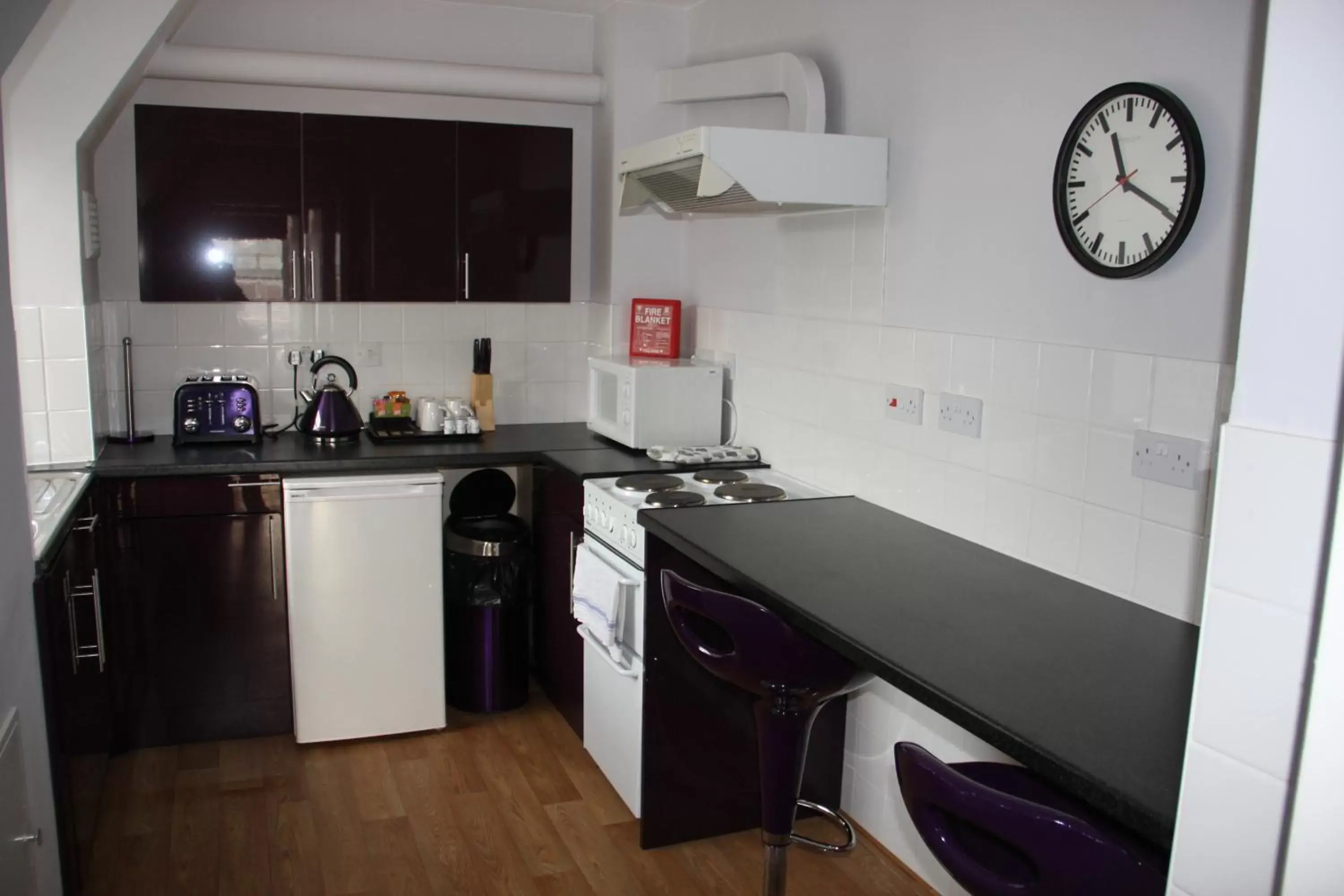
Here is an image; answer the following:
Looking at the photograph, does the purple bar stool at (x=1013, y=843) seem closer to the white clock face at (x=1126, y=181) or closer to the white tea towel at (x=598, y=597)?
the white clock face at (x=1126, y=181)

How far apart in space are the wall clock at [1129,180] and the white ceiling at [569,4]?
2099 mm

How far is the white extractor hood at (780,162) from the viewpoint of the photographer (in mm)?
2791

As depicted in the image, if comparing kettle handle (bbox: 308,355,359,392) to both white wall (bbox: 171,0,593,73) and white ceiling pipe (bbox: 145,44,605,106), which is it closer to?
white ceiling pipe (bbox: 145,44,605,106)

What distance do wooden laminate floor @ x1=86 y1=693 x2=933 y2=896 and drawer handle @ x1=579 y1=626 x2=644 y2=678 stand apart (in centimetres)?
45

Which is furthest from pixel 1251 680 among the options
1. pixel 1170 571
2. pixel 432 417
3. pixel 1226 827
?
pixel 432 417

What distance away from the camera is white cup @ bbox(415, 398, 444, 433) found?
13.2 ft

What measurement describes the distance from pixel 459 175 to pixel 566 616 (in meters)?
1.68

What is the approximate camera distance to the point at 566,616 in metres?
3.58

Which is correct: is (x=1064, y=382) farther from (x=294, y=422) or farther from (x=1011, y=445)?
(x=294, y=422)

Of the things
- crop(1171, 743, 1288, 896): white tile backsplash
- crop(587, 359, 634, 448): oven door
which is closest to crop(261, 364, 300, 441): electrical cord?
crop(587, 359, 634, 448): oven door

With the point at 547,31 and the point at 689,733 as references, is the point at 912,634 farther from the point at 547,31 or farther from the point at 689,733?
the point at 547,31

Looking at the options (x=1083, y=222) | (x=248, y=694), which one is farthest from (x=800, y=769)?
(x=248, y=694)

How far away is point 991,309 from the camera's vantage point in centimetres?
254

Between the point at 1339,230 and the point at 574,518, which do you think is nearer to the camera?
the point at 1339,230
